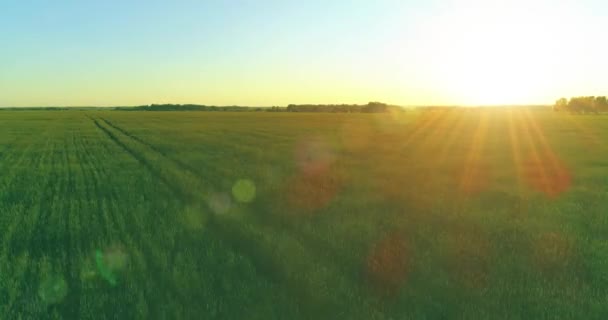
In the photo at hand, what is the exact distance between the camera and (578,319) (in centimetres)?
550

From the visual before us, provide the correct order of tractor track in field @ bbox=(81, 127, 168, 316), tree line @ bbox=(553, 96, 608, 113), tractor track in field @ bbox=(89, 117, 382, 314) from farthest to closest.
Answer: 1. tree line @ bbox=(553, 96, 608, 113)
2. tractor track in field @ bbox=(81, 127, 168, 316)
3. tractor track in field @ bbox=(89, 117, 382, 314)

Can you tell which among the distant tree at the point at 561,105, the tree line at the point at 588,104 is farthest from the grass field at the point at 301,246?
the distant tree at the point at 561,105

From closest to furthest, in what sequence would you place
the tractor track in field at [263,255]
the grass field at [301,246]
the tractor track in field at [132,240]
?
the grass field at [301,246] < the tractor track in field at [263,255] < the tractor track in field at [132,240]

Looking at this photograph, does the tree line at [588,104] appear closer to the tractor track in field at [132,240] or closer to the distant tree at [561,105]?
the distant tree at [561,105]

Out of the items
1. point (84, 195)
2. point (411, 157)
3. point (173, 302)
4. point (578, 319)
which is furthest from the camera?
point (411, 157)

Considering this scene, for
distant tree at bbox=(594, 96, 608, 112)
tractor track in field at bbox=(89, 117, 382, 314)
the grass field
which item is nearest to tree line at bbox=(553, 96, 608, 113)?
distant tree at bbox=(594, 96, 608, 112)

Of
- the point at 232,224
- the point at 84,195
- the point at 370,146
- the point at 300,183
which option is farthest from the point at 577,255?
the point at 370,146

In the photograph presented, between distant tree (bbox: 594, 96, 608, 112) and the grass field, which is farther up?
distant tree (bbox: 594, 96, 608, 112)

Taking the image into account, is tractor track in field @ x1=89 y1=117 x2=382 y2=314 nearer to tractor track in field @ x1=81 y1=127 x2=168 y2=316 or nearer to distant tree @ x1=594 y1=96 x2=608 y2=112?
tractor track in field @ x1=81 y1=127 x2=168 y2=316

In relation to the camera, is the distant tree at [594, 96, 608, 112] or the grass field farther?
the distant tree at [594, 96, 608, 112]

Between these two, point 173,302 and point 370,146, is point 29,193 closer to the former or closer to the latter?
point 173,302

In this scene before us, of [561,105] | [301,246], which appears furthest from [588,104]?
[301,246]

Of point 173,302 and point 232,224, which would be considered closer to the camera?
point 173,302

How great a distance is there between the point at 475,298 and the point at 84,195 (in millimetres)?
11650
